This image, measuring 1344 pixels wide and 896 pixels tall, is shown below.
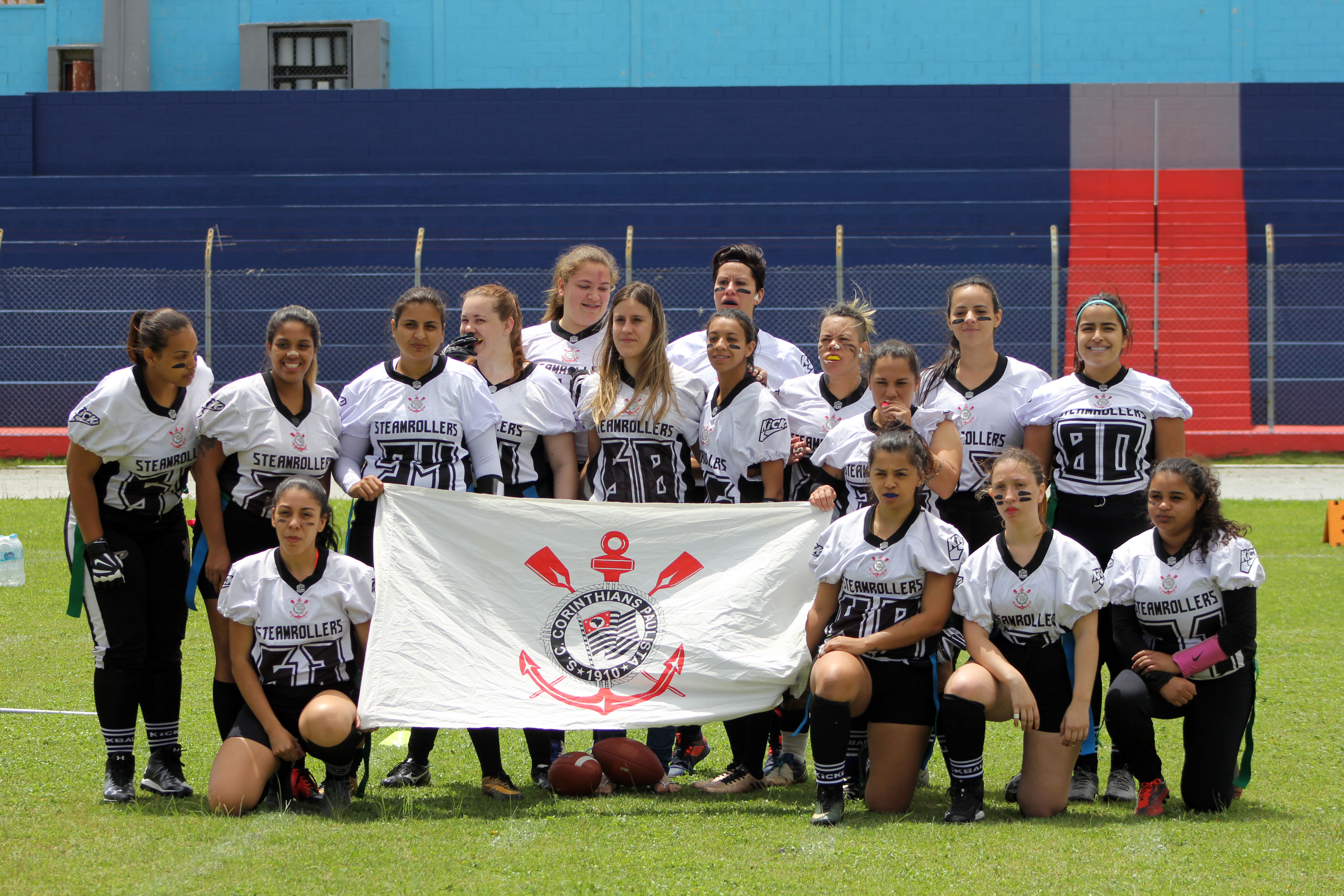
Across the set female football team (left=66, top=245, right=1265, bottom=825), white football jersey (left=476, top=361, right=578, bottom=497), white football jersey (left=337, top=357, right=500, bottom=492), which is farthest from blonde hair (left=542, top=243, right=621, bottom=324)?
white football jersey (left=337, top=357, right=500, bottom=492)

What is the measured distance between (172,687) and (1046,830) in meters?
3.19

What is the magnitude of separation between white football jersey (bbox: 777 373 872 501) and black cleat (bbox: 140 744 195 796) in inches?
101

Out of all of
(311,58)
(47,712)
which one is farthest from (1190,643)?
(311,58)

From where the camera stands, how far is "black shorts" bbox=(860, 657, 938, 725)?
448 centimetres

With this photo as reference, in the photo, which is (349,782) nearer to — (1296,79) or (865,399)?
(865,399)

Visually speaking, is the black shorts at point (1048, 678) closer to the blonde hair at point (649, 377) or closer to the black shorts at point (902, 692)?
the black shorts at point (902, 692)

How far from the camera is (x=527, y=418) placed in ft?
17.0

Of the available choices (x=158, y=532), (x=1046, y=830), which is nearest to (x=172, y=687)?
(x=158, y=532)

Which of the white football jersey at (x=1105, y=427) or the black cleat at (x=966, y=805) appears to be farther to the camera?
the white football jersey at (x=1105, y=427)

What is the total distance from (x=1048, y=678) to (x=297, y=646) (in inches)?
105

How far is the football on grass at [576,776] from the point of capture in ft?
15.2

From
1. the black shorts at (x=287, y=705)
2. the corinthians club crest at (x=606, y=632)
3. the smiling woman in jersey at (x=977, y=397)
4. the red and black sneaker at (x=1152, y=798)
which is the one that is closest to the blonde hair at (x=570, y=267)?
the corinthians club crest at (x=606, y=632)

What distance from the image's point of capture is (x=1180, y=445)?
5.01m

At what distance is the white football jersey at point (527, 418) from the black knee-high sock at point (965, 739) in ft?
6.27
